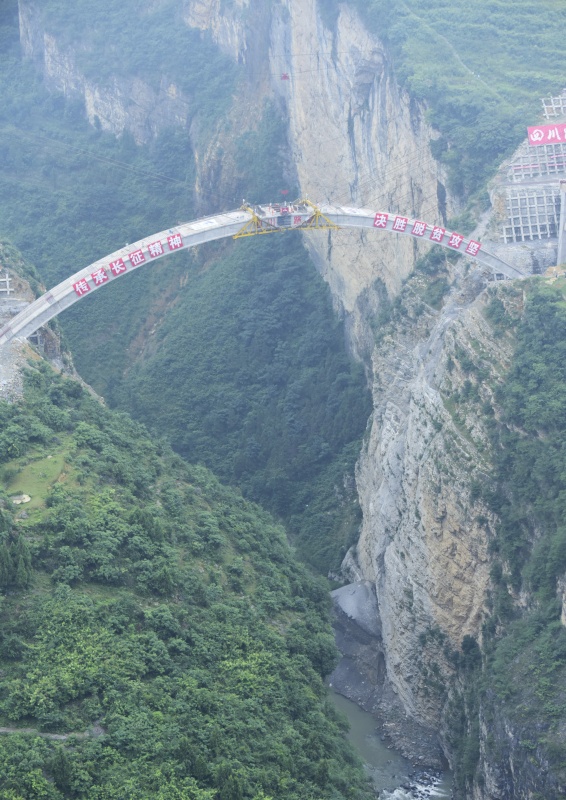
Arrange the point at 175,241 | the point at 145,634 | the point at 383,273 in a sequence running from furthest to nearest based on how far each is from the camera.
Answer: the point at 383,273 < the point at 175,241 < the point at 145,634

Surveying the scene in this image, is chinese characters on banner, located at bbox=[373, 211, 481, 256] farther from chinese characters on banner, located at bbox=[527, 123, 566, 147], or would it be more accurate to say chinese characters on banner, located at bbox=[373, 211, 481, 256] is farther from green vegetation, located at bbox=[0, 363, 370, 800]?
green vegetation, located at bbox=[0, 363, 370, 800]

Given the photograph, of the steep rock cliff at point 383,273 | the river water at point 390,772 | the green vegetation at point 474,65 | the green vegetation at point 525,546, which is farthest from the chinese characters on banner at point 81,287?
the river water at point 390,772

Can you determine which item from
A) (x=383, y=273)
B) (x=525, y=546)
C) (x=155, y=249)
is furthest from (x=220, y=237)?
(x=525, y=546)

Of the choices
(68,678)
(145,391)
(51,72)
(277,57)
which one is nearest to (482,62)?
(277,57)

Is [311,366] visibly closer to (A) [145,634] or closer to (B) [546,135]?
(B) [546,135]

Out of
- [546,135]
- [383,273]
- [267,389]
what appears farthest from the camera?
[267,389]

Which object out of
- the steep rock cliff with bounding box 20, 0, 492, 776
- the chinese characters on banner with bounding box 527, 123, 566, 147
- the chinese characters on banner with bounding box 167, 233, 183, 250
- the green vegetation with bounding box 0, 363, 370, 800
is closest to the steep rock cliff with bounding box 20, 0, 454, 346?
the steep rock cliff with bounding box 20, 0, 492, 776
